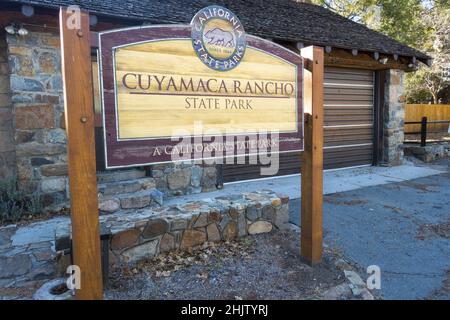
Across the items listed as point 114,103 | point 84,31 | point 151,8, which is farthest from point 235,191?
point 84,31

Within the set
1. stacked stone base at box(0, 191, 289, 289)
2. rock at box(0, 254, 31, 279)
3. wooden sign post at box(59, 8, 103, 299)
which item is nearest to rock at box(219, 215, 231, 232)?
stacked stone base at box(0, 191, 289, 289)

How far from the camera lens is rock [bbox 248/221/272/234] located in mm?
3811

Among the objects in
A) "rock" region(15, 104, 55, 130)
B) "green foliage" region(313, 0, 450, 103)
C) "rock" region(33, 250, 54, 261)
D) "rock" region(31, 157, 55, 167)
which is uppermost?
"green foliage" region(313, 0, 450, 103)

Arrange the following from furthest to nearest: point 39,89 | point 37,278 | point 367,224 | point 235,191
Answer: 1. point 235,191
2. point 39,89
3. point 367,224
4. point 37,278

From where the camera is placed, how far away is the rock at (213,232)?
139 inches

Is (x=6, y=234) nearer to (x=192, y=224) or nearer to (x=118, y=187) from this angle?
(x=118, y=187)

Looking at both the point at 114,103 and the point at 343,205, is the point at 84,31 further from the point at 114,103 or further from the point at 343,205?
the point at 343,205

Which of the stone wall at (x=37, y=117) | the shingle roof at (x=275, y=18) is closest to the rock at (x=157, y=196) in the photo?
the stone wall at (x=37, y=117)

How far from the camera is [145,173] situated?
541 cm

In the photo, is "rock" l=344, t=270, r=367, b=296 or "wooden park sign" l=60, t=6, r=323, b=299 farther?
"rock" l=344, t=270, r=367, b=296

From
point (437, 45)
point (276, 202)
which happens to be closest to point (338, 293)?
point (276, 202)

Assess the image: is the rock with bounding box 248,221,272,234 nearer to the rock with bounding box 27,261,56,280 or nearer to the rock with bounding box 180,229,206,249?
the rock with bounding box 180,229,206,249

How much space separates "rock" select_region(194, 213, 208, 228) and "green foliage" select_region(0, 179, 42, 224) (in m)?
2.45

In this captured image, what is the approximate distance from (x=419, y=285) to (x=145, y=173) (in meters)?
3.88
